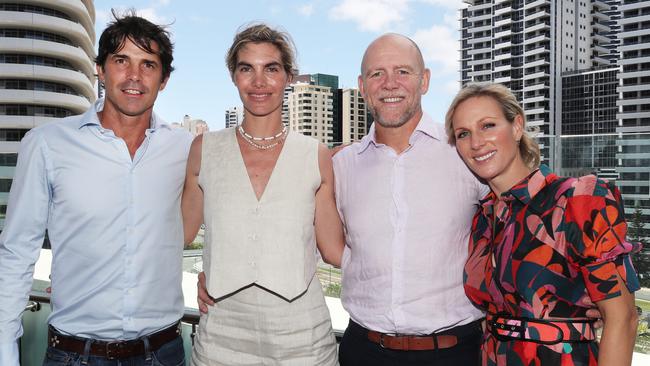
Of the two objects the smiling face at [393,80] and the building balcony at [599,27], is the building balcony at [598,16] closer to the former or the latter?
the building balcony at [599,27]

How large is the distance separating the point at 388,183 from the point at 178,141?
69 centimetres

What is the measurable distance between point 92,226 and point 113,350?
0.35 meters

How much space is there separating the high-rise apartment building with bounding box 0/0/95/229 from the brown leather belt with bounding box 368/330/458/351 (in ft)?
147

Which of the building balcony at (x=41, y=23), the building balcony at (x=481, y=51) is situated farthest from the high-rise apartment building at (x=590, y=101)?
the building balcony at (x=41, y=23)

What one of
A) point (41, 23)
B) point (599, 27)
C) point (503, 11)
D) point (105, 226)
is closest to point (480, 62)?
point (503, 11)

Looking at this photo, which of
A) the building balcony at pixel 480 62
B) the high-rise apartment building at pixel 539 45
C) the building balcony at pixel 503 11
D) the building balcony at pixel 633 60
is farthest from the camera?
the building balcony at pixel 480 62

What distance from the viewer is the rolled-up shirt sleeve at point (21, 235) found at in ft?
5.14

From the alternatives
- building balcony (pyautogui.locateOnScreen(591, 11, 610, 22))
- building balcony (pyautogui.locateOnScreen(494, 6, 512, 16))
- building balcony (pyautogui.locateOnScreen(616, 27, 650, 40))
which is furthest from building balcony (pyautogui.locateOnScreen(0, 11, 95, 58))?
building balcony (pyautogui.locateOnScreen(591, 11, 610, 22))

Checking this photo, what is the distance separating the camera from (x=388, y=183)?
1975 mm

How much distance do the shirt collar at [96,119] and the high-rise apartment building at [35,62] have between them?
4443cm

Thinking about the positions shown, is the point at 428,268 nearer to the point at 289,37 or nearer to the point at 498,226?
the point at 498,226

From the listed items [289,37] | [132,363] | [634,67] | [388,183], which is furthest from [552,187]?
[634,67]

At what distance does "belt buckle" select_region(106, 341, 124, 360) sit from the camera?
65.9 inches

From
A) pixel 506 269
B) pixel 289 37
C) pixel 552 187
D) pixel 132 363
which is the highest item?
pixel 289 37
